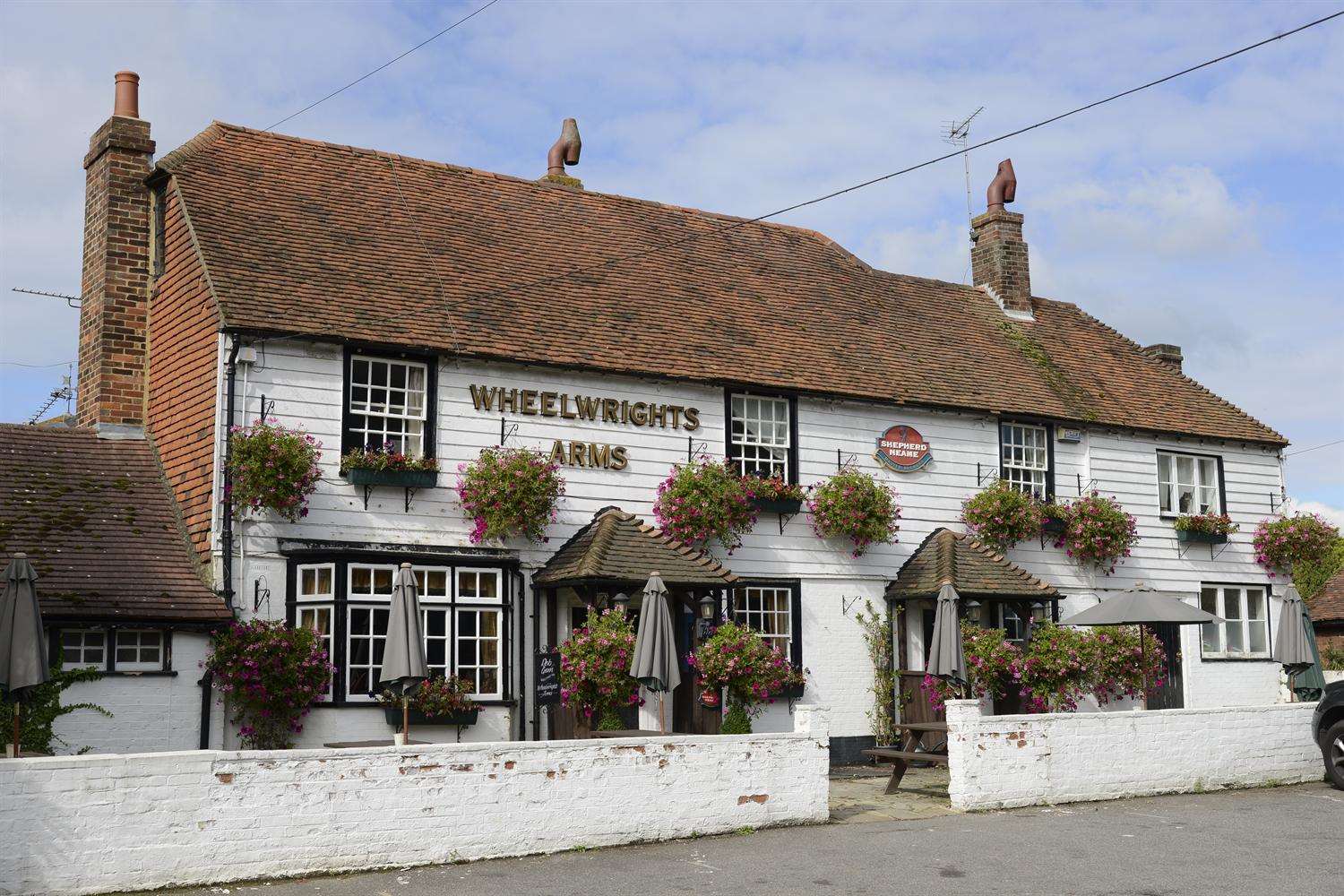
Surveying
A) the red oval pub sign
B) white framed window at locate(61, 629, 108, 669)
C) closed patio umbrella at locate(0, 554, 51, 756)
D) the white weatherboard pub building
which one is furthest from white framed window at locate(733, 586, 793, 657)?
closed patio umbrella at locate(0, 554, 51, 756)

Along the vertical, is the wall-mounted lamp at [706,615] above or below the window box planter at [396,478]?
below

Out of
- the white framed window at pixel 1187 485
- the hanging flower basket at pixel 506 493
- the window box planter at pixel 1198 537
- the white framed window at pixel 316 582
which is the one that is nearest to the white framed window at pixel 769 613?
the hanging flower basket at pixel 506 493

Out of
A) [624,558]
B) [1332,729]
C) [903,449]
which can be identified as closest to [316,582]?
[624,558]

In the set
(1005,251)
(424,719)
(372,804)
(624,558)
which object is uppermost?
(1005,251)

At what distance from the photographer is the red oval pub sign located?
21172 mm

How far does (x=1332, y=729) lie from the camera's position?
54.4 feet

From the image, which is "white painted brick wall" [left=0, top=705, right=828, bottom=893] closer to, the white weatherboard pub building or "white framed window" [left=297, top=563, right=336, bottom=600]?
the white weatherboard pub building

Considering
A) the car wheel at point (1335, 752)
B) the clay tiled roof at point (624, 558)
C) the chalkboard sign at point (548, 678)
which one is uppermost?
the clay tiled roof at point (624, 558)

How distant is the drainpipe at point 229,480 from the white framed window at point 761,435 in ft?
23.2

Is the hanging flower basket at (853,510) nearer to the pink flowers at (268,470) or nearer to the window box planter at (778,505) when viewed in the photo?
the window box planter at (778,505)

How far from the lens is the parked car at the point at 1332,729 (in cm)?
1647

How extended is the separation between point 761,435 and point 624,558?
146 inches

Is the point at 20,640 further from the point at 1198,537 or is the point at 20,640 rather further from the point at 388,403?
the point at 1198,537

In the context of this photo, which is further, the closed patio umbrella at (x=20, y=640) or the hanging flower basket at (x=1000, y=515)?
the hanging flower basket at (x=1000, y=515)
